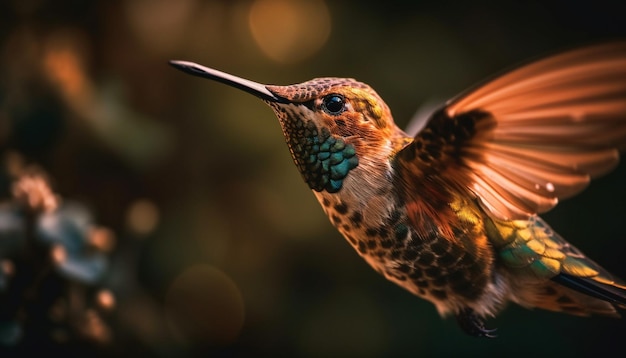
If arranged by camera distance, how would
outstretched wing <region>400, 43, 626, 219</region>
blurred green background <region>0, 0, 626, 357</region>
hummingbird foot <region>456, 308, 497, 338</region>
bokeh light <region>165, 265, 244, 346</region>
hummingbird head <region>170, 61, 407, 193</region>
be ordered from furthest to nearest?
bokeh light <region>165, 265, 244, 346</region> < blurred green background <region>0, 0, 626, 357</region> < hummingbird foot <region>456, 308, 497, 338</region> < hummingbird head <region>170, 61, 407, 193</region> < outstretched wing <region>400, 43, 626, 219</region>

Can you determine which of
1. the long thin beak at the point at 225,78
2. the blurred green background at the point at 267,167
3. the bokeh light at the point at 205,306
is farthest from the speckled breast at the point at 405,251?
the bokeh light at the point at 205,306

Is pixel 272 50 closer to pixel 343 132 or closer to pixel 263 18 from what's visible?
pixel 263 18

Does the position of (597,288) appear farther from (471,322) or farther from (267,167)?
(267,167)

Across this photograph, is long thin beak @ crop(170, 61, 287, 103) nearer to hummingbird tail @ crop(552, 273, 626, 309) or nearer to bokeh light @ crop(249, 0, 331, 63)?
hummingbird tail @ crop(552, 273, 626, 309)

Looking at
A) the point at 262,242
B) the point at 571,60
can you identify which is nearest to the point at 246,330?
the point at 262,242

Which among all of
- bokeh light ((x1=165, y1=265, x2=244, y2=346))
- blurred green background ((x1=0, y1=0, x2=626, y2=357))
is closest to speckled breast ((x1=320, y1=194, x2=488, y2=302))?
blurred green background ((x1=0, y1=0, x2=626, y2=357))

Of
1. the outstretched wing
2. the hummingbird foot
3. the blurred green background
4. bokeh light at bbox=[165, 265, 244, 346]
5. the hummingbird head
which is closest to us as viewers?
the outstretched wing

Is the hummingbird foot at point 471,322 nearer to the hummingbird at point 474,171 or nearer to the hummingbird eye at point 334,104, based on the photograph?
the hummingbird at point 474,171
